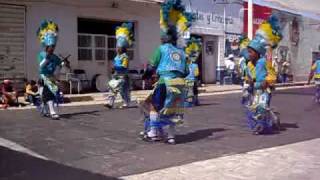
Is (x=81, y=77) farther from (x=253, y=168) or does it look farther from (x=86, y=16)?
(x=253, y=168)

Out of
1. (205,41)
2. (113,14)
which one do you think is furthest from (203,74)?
(113,14)

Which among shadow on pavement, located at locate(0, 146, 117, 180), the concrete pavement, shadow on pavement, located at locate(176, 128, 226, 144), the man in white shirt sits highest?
the man in white shirt

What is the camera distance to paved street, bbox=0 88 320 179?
804 cm

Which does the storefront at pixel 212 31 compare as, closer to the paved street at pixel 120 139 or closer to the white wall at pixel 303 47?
the white wall at pixel 303 47

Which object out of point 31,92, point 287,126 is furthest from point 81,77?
point 287,126

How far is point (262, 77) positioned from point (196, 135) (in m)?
1.78

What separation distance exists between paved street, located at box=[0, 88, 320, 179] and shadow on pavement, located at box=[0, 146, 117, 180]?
0.04 feet

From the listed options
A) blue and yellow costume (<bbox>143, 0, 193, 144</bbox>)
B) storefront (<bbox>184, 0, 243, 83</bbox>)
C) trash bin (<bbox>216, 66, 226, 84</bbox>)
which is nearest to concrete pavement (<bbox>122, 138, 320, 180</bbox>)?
blue and yellow costume (<bbox>143, 0, 193, 144</bbox>)

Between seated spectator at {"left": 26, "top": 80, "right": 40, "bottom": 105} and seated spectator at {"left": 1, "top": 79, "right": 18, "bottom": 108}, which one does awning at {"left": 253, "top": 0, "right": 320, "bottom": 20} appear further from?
seated spectator at {"left": 1, "top": 79, "right": 18, "bottom": 108}

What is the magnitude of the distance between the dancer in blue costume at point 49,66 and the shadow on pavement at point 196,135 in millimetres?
3616

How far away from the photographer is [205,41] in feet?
97.1

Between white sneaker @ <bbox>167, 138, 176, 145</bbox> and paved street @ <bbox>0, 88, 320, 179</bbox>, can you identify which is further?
white sneaker @ <bbox>167, 138, 176, 145</bbox>

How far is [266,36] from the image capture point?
11.3 metres

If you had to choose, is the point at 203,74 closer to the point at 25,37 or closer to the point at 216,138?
the point at 25,37
